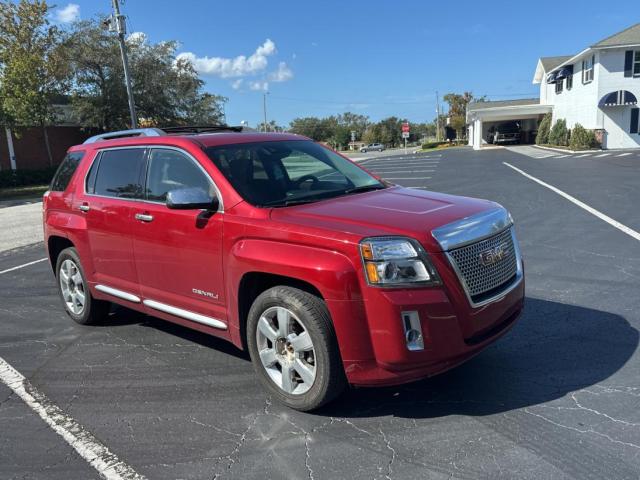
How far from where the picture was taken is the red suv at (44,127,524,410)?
3.13m

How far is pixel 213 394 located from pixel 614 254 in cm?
577

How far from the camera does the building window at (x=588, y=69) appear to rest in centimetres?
3359

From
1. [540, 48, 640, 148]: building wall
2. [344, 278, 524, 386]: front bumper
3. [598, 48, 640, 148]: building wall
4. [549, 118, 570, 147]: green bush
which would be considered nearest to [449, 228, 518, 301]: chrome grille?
[344, 278, 524, 386]: front bumper

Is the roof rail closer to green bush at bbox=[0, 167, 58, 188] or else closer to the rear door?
the rear door

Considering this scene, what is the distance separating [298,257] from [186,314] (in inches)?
54.9

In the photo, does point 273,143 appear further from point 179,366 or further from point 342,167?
point 179,366

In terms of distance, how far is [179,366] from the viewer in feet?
14.6

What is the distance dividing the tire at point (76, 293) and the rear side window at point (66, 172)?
69 centimetres

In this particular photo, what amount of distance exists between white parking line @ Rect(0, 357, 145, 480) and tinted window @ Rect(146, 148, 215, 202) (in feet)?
5.79

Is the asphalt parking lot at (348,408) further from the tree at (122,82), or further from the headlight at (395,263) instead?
the tree at (122,82)

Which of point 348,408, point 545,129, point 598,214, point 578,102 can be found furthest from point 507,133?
point 348,408

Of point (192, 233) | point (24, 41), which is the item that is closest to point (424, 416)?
point (192, 233)

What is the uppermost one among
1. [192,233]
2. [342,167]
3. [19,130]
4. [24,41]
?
[24,41]

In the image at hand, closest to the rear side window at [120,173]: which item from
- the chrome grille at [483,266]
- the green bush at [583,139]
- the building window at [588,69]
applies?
the chrome grille at [483,266]
